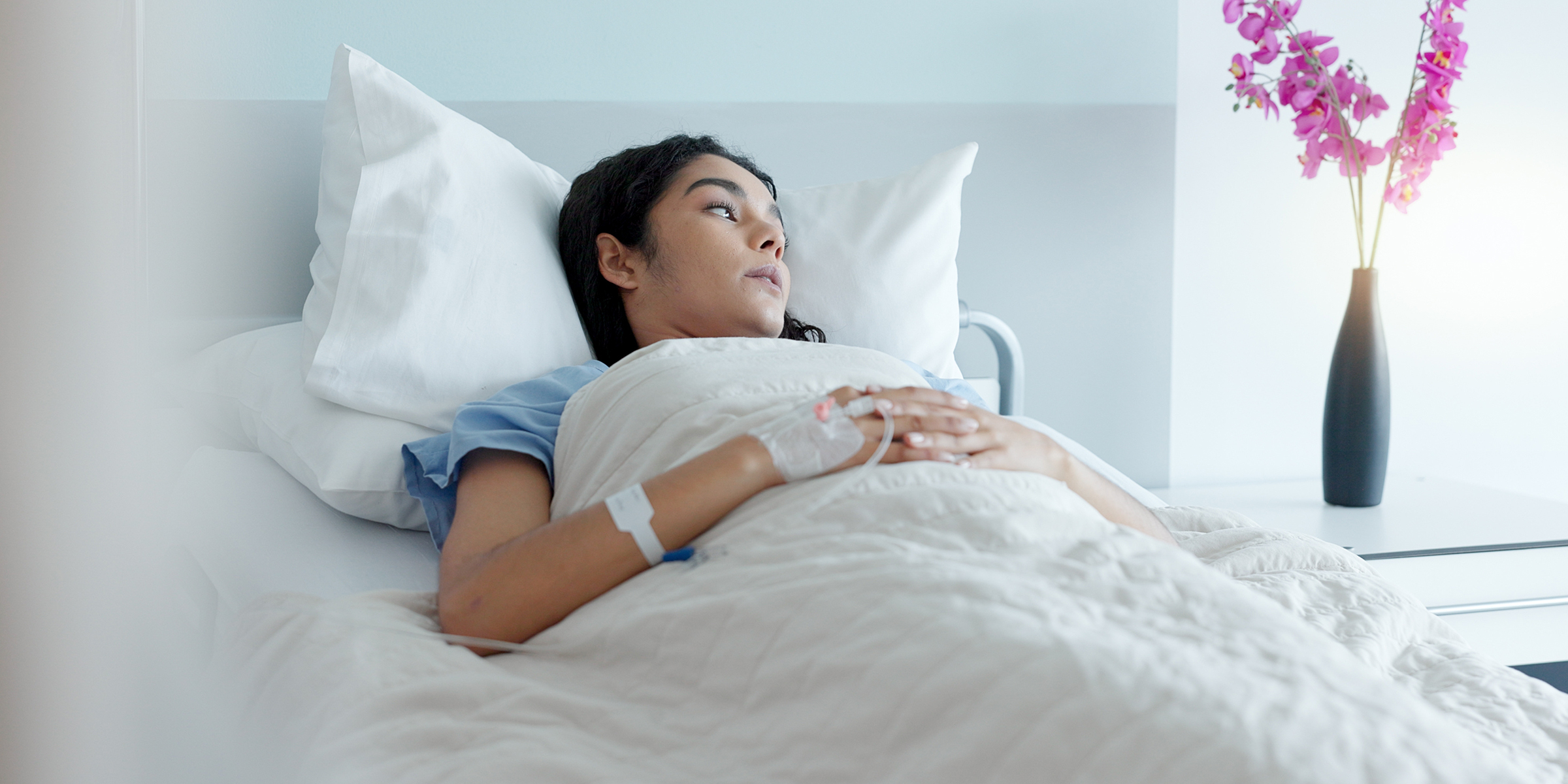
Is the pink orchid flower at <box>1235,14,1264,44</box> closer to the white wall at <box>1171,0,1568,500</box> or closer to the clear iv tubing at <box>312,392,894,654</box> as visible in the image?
the white wall at <box>1171,0,1568,500</box>

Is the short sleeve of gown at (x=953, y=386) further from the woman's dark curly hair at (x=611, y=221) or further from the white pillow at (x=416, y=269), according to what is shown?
the white pillow at (x=416, y=269)

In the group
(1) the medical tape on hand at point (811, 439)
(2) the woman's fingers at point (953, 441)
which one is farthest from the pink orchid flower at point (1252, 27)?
(1) the medical tape on hand at point (811, 439)

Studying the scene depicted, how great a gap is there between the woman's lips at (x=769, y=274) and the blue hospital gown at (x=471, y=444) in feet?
0.97

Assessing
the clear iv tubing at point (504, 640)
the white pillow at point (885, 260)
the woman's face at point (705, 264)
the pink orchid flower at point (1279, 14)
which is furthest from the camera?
the pink orchid flower at point (1279, 14)

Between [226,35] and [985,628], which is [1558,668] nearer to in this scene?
[985,628]

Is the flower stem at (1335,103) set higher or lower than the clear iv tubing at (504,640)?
higher

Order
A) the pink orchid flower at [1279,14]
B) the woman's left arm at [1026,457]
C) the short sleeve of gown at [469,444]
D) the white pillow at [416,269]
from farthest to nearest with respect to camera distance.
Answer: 1. the pink orchid flower at [1279,14]
2. the white pillow at [416,269]
3. the short sleeve of gown at [469,444]
4. the woman's left arm at [1026,457]

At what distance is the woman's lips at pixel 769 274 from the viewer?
1.17 m

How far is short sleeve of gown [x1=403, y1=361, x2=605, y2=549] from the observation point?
88cm

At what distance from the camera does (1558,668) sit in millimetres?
1415

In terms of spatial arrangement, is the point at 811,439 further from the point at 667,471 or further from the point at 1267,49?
the point at 1267,49

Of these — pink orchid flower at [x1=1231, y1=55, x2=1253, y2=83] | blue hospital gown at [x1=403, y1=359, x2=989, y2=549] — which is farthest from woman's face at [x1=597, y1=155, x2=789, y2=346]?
pink orchid flower at [x1=1231, y1=55, x2=1253, y2=83]

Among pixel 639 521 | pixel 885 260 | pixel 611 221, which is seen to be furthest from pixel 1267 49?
pixel 639 521

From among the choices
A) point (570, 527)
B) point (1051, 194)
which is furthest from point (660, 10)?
point (570, 527)
